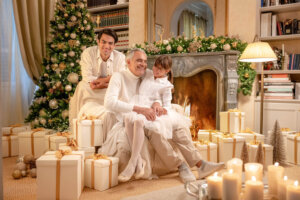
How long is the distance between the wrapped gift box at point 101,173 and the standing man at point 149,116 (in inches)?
16.2

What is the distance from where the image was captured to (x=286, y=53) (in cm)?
401

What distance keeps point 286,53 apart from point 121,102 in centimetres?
281

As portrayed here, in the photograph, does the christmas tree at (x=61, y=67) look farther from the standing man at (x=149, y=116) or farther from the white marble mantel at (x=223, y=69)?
the standing man at (x=149, y=116)

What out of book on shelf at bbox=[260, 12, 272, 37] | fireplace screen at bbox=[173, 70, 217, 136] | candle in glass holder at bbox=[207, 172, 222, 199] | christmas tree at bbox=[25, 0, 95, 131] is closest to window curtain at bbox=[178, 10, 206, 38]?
fireplace screen at bbox=[173, 70, 217, 136]

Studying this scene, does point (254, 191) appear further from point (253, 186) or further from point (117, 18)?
point (117, 18)

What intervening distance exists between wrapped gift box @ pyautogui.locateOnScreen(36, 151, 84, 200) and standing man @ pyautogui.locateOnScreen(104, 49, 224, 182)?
0.68m

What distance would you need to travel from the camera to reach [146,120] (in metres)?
2.42

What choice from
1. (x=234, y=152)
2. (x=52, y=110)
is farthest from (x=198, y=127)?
(x=52, y=110)

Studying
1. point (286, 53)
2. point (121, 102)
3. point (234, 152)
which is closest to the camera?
point (121, 102)

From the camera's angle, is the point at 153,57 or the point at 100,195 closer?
the point at 100,195

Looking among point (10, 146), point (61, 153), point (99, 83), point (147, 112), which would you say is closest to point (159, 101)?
point (147, 112)

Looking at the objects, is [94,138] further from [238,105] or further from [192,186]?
[238,105]

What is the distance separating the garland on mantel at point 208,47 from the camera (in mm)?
3992

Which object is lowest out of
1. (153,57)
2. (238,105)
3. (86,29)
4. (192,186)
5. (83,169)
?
(83,169)
